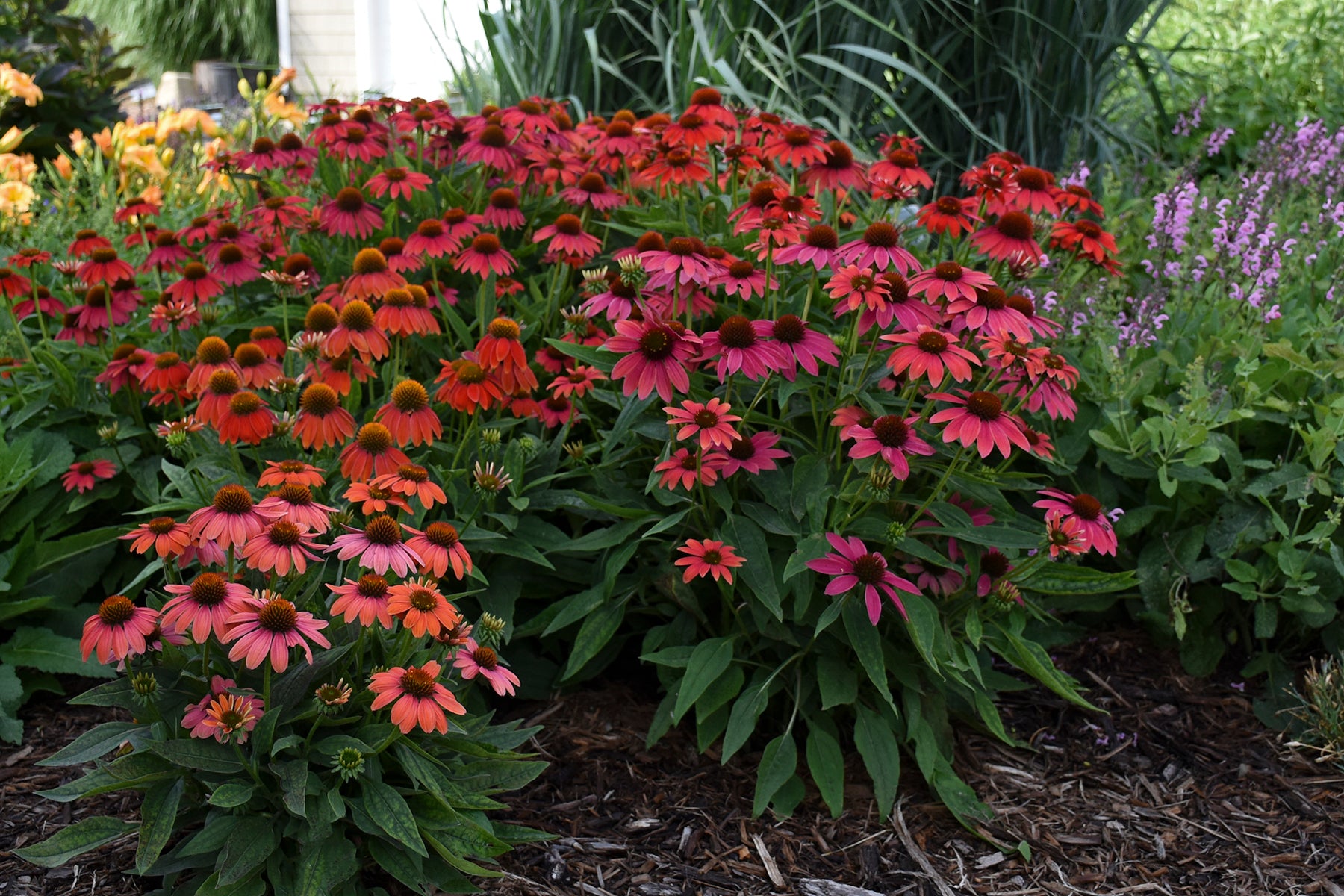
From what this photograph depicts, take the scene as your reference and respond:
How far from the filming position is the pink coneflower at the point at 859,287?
187cm

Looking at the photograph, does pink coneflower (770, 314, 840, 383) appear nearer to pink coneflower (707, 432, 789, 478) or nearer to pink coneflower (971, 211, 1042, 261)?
pink coneflower (707, 432, 789, 478)

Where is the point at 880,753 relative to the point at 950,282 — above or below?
below

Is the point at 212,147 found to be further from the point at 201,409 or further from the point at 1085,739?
the point at 1085,739

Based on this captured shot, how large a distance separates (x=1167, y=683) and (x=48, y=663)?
8.29ft

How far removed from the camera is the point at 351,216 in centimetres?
256

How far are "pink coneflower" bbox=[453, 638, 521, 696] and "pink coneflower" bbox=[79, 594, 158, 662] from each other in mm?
461

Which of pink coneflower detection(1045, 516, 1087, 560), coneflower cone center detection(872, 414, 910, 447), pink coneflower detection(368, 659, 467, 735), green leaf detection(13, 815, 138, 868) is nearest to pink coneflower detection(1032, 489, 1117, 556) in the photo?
pink coneflower detection(1045, 516, 1087, 560)

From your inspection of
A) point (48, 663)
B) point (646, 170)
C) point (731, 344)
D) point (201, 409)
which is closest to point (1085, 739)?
point (731, 344)

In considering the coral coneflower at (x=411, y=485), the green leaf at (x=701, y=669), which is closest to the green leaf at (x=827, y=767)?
the green leaf at (x=701, y=669)

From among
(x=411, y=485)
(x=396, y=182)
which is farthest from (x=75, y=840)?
(x=396, y=182)

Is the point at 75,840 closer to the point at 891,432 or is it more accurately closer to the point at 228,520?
the point at 228,520

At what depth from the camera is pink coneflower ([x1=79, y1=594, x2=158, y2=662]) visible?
1544mm

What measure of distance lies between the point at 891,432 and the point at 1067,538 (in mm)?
404

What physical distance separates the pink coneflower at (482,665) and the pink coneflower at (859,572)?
566 millimetres
